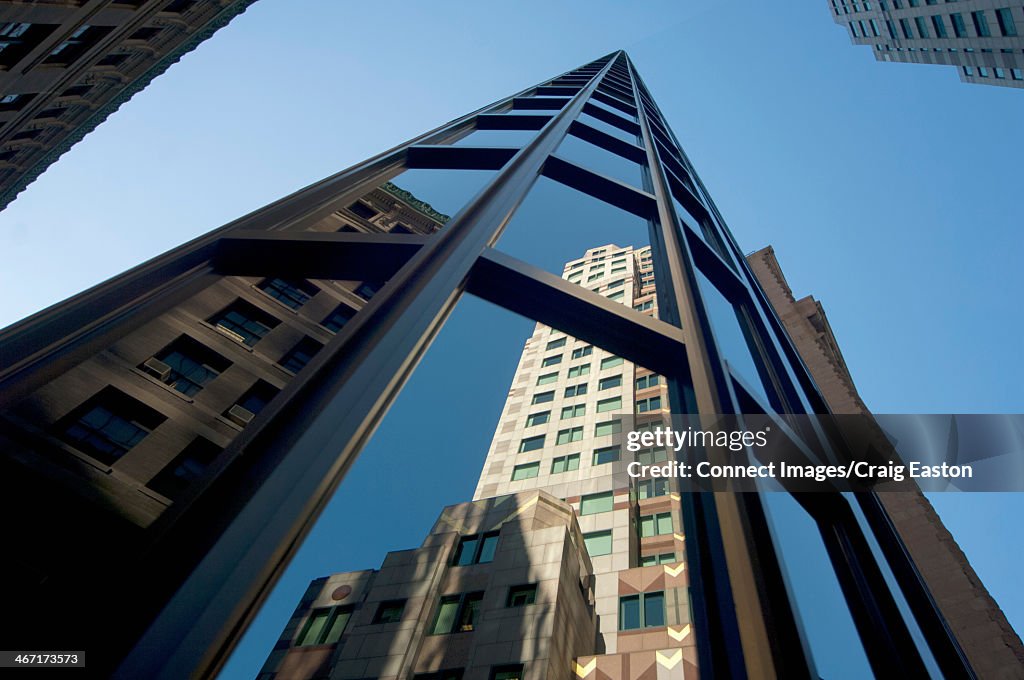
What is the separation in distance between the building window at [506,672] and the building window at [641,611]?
2.16 feet

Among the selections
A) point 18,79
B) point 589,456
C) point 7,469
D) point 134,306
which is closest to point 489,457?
point 134,306

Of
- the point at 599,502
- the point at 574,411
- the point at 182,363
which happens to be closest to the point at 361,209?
the point at 182,363

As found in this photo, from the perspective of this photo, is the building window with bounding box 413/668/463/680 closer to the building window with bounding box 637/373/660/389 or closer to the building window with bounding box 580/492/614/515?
the building window with bounding box 637/373/660/389

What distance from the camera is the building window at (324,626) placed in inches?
56.9

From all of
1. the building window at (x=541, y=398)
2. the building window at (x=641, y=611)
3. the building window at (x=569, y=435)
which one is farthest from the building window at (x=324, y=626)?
the building window at (x=541, y=398)

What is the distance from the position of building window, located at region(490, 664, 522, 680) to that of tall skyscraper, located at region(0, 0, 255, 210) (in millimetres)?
28628

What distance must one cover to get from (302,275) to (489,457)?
122cm

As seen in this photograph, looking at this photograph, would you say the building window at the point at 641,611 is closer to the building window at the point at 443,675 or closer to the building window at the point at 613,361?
the building window at the point at 443,675

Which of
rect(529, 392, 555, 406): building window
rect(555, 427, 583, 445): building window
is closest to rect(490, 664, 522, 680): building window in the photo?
rect(555, 427, 583, 445): building window

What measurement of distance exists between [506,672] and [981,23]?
45.8 metres

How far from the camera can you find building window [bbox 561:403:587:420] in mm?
19203

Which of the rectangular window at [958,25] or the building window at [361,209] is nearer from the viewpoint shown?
the building window at [361,209]

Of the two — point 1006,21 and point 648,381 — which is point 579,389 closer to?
point 648,381

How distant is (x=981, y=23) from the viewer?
33.2 m
